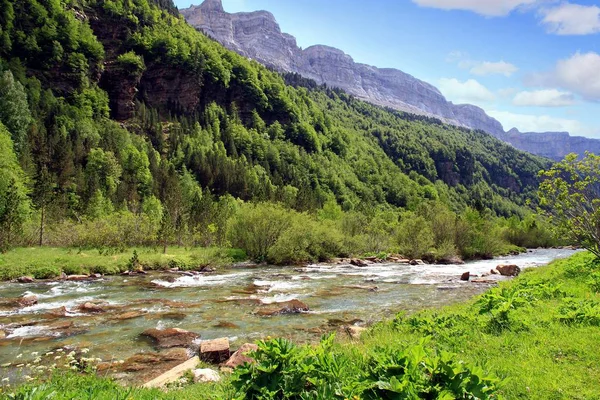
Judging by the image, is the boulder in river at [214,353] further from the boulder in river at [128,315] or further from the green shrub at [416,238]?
the green shrub at [416,238]

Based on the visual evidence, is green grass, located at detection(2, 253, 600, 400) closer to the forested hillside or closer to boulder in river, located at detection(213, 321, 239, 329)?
boulder in river, located at detection(213, 321, 239, 329)

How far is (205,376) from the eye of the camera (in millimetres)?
11039

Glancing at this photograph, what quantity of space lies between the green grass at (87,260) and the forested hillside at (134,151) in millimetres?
5205

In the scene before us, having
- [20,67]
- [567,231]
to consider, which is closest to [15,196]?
[567,231]

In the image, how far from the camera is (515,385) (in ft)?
26.3

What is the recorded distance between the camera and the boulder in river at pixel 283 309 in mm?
22661

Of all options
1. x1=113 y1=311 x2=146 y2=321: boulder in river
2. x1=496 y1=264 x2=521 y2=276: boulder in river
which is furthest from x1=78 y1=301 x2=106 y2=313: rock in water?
x1=496 y1=264 x2=521 y2=276: boulder in river

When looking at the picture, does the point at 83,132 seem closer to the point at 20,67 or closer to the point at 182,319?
the point at 20,67

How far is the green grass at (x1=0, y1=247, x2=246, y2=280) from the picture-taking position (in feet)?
113

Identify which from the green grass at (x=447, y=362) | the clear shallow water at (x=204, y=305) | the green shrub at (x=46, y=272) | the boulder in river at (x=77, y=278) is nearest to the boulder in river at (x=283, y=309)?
the clear shallow water at (x=204, y=305)

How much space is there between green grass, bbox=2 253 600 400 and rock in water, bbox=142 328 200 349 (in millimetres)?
6780

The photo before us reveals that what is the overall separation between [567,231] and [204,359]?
22.2 m

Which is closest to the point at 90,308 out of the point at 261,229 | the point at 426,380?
the point at 426,380

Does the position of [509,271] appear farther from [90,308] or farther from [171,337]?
[90,308]
